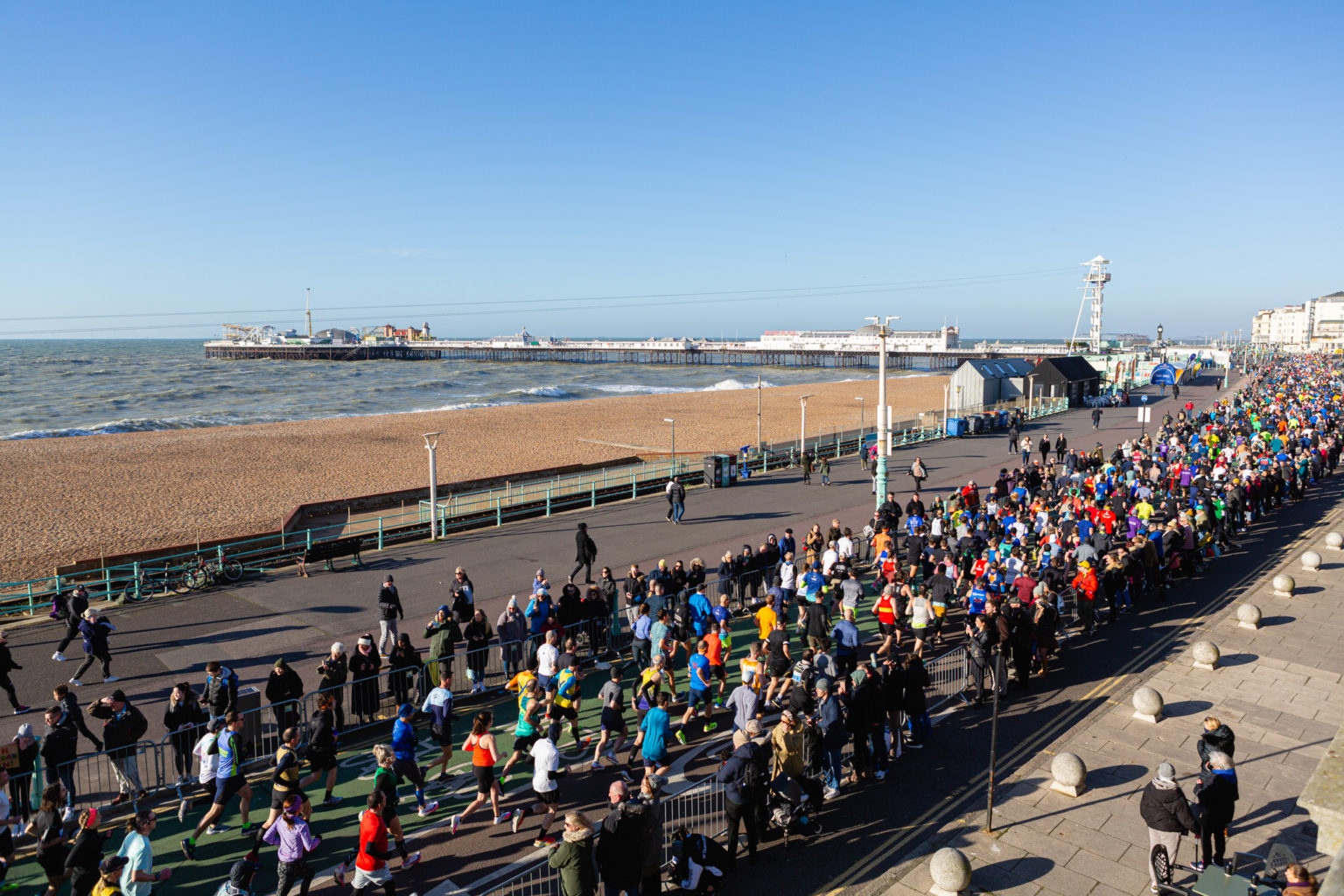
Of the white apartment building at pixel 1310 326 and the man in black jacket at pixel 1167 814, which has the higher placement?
the white apartment building at pixel 1310 326

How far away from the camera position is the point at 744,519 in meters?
24.8

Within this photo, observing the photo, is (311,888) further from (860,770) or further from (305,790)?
(860,770)

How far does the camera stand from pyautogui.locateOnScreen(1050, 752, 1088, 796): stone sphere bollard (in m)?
8.77

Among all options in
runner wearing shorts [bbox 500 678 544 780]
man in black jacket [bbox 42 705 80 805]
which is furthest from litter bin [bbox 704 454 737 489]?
man in black jacket [bbox 42 705 80 805]

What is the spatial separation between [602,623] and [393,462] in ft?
96.8

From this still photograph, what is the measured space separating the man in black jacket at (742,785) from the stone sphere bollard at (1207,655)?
27.9 ft

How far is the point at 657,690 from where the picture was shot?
9812 mm

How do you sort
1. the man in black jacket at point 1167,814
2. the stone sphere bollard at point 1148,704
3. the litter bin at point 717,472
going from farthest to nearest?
1. the litter bin at point 717,472
2. the stone sphere bollard at point 1148,704
3. the man in black jacket at point 1167,814

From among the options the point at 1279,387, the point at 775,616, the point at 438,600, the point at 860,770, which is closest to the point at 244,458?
the point at 438,600

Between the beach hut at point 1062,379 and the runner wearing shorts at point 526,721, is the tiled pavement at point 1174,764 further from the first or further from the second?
the beach hut at point 1062,379

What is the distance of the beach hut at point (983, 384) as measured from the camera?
5319 centimetres

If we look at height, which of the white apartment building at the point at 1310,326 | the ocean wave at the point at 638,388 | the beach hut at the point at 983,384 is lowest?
the ocean wave at the point at 638,388

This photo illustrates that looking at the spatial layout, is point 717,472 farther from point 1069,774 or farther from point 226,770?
point 226,770

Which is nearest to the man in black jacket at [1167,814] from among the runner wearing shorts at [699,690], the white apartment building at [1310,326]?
the runner wearing shorts at [699,690]
